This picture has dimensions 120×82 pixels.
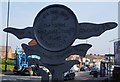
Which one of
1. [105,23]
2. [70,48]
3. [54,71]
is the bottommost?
[54,71]

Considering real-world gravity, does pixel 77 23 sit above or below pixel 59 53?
above

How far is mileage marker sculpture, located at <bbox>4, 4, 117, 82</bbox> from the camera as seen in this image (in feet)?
34.8

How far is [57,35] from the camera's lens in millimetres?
10773

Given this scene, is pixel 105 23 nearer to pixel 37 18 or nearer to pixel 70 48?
pixel 70 48

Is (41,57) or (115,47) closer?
(41,57)

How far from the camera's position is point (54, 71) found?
10.8m

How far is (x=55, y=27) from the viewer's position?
10828mm

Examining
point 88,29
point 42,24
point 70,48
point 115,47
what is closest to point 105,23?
point 88,29

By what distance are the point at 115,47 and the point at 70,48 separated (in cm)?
1511

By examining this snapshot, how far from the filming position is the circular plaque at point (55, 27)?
10695mm

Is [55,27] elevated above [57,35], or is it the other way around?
[55,27]

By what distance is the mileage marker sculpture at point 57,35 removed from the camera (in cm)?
1062

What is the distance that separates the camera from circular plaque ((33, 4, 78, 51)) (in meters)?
10.7

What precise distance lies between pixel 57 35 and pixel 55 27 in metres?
0.29
